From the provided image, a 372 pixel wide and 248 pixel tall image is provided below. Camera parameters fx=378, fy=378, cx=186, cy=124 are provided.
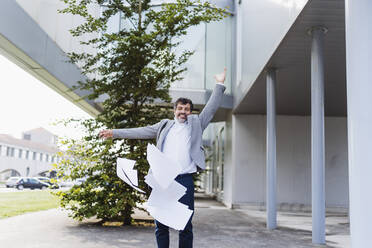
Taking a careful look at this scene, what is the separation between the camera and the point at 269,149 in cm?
827

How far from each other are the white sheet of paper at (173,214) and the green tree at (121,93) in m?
3.84

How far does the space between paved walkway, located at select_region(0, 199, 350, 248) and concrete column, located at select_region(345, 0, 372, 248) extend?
9.48 feet

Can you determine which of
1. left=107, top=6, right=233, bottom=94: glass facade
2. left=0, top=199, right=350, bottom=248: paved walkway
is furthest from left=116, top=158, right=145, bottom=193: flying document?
left=107, top=6, right=233, bottom=94: glass facade

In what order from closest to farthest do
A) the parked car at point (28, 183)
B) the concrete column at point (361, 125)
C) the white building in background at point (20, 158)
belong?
1. the concrete column at point (361, 125)
2. the parked car at point (28, 183)
3. the white building in background at point (20, 158)

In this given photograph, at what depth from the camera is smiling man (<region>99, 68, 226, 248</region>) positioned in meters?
3.36

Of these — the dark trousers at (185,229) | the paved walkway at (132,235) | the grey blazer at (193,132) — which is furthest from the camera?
the paved walkway at (132,235)

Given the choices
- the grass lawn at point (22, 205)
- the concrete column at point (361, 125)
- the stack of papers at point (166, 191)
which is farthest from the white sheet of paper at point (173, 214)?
the grass lawn at point (22, 205)

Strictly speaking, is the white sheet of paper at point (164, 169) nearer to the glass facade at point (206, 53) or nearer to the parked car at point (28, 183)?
the glass facade at point (206, 53)

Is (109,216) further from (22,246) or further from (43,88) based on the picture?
(43,88)

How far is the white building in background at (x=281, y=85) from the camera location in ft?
10.3

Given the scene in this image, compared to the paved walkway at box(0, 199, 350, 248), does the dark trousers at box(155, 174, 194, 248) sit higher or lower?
higher

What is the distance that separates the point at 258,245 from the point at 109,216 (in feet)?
9.57

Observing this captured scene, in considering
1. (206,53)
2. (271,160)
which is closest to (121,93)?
(271,160)

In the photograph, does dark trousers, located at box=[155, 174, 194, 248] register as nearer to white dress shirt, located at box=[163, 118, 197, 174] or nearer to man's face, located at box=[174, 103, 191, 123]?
white dress shirt, located at box=[163, 118, 197, 174]
